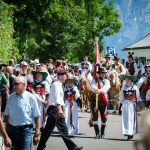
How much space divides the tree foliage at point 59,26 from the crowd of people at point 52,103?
41.8 feet

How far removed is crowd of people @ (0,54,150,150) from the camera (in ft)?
23.9

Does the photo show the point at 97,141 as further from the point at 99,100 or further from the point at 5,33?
the point at 5,33

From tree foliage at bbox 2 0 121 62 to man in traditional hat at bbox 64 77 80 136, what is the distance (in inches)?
683

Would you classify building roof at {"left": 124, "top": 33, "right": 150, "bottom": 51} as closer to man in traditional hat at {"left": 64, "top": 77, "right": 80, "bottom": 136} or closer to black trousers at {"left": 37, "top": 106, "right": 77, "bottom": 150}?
man in traditional hat at {"left": 64, "top": 77, "right": 80, "bottom": 136}

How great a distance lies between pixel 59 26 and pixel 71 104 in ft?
115

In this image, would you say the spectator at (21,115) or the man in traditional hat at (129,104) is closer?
the spectator at (21,115)

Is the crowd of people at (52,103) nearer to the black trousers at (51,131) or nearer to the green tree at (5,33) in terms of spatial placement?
the black trousers at (51,131)

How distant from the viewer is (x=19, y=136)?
7.29 meters

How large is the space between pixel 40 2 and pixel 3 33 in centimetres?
1213

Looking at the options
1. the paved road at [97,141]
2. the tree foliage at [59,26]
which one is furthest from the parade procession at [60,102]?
the tree foliage at [59,26]

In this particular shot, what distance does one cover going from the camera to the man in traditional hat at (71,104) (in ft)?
46.2

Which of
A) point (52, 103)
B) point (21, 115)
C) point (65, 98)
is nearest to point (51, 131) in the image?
point (52, 103)

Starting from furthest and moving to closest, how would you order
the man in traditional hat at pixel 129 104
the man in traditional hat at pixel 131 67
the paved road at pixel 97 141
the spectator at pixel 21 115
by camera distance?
the man in traditional hat at pixel 131 67 → the man in traditional hat at pixel 129 104 → the paved road at pixel 97 141 → the spectator at pixel 21 115

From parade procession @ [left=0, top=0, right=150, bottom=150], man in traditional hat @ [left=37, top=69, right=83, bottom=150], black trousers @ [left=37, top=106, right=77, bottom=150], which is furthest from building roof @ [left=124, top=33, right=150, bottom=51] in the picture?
black trousers @ [left=37, top=106, right=77, bottom=150]
